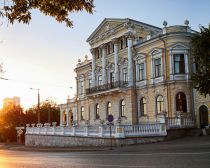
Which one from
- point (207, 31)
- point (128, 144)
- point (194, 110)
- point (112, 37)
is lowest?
point (128, 144)

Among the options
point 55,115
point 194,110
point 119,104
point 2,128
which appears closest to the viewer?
point 194,110

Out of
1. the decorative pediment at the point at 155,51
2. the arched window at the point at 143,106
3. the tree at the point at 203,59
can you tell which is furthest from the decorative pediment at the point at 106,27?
the tree at the point at 203,59

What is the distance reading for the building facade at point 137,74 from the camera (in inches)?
1470

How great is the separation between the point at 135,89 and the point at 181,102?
7400mm

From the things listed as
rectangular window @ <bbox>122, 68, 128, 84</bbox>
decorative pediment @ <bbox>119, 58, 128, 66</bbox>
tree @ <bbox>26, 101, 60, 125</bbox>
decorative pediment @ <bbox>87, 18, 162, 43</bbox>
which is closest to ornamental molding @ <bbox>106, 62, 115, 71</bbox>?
decorative pediment @ <bbox>119, 58, 128, 66</bbox>

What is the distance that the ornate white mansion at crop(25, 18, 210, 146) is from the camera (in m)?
32.9

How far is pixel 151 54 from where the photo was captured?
1594 inches

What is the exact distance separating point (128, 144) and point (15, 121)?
147 feet

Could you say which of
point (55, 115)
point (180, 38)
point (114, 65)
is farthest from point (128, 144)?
point (55, 115)

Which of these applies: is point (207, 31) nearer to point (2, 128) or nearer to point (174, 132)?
point (174, 132)

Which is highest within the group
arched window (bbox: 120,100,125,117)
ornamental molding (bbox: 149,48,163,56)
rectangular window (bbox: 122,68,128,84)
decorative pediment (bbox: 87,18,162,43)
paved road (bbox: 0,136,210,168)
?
decorative pediment (bbox: 87,18,162,43)

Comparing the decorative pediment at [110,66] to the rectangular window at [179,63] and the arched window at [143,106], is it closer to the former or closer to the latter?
the arched window at [143,106]

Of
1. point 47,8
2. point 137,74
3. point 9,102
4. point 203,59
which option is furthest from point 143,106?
point 9,102

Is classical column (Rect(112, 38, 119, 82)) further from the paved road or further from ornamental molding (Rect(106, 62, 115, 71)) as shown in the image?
the paved road
